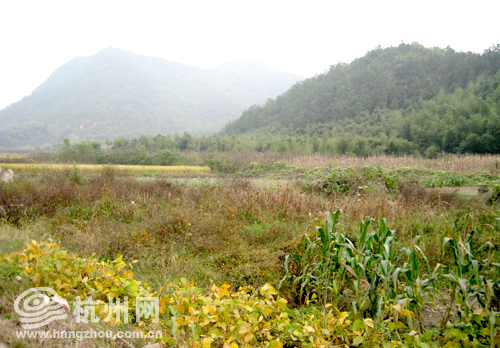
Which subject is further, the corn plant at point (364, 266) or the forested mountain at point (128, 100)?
the forested mountain at point (128, 100)

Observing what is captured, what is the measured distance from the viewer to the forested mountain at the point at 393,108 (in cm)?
2814

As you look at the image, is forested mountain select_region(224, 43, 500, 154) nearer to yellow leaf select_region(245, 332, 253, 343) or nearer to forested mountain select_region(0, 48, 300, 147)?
yellow leaf select_region(245, 332, 253, 343)

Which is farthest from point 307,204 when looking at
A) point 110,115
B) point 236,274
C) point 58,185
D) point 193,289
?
point 110,115

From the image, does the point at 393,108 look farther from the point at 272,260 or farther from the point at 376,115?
the point at 272,260

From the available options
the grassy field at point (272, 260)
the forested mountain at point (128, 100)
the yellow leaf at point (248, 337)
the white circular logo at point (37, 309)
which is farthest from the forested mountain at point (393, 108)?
the forested mountain at point (128, 100)

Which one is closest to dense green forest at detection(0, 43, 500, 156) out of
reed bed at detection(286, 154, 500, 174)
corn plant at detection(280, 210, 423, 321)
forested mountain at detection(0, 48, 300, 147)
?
reed bed at detection(286, 154, 500, 174)

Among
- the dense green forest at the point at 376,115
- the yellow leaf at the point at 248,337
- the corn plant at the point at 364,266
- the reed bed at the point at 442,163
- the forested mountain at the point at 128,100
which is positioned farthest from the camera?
the forested mountain at the point at 128,100

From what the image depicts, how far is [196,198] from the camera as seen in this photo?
25.1ft

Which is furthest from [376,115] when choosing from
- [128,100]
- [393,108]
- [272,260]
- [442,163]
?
[128,100]

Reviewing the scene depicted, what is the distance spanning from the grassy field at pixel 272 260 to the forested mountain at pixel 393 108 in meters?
21.7

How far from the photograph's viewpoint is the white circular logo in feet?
6.73

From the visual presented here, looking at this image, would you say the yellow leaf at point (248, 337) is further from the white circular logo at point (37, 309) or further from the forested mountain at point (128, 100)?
the forested mountain at point (128, 100)

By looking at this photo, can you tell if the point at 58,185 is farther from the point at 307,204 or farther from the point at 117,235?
the point at 307,204

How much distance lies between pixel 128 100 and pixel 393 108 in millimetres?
96972
